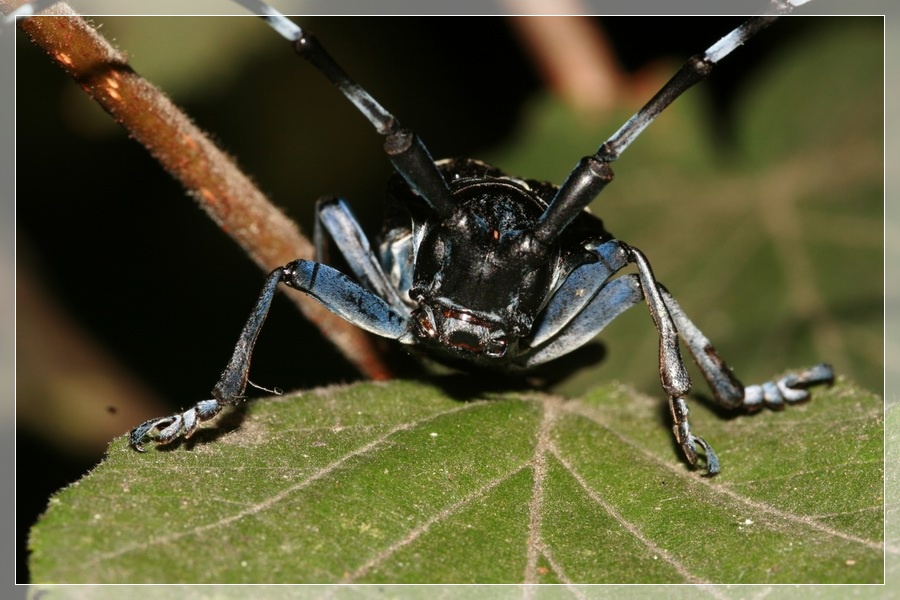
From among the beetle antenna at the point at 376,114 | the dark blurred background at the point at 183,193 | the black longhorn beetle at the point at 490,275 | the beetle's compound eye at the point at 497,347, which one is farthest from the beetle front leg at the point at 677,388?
the dark blurred background at the point at 183,193

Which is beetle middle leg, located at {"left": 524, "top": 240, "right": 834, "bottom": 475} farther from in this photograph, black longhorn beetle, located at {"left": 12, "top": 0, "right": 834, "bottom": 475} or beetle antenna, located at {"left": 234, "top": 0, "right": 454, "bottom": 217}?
beetle antenna, located at {"left": 234, "top": 0, "right": 454, "bottom": 217}

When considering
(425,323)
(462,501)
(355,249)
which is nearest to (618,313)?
(425,323)

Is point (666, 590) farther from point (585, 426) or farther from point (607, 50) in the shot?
point (607, 50)

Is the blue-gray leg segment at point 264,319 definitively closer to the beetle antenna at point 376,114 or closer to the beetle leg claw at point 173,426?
the beetle leg claw at point 173,426

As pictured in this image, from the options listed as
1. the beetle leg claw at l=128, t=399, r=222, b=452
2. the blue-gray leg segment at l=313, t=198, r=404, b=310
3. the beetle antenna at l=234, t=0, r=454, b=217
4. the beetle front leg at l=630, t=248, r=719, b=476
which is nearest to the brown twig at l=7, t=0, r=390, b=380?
the blue-gray leg segment at l=313, t=198, r=404, b=310

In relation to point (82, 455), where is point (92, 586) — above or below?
above

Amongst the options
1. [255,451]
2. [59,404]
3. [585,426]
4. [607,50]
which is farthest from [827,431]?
[59,404]

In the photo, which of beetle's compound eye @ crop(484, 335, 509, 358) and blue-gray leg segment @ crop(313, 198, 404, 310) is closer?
beetle's compound eye @ crop(484, 335, 509, 358)
